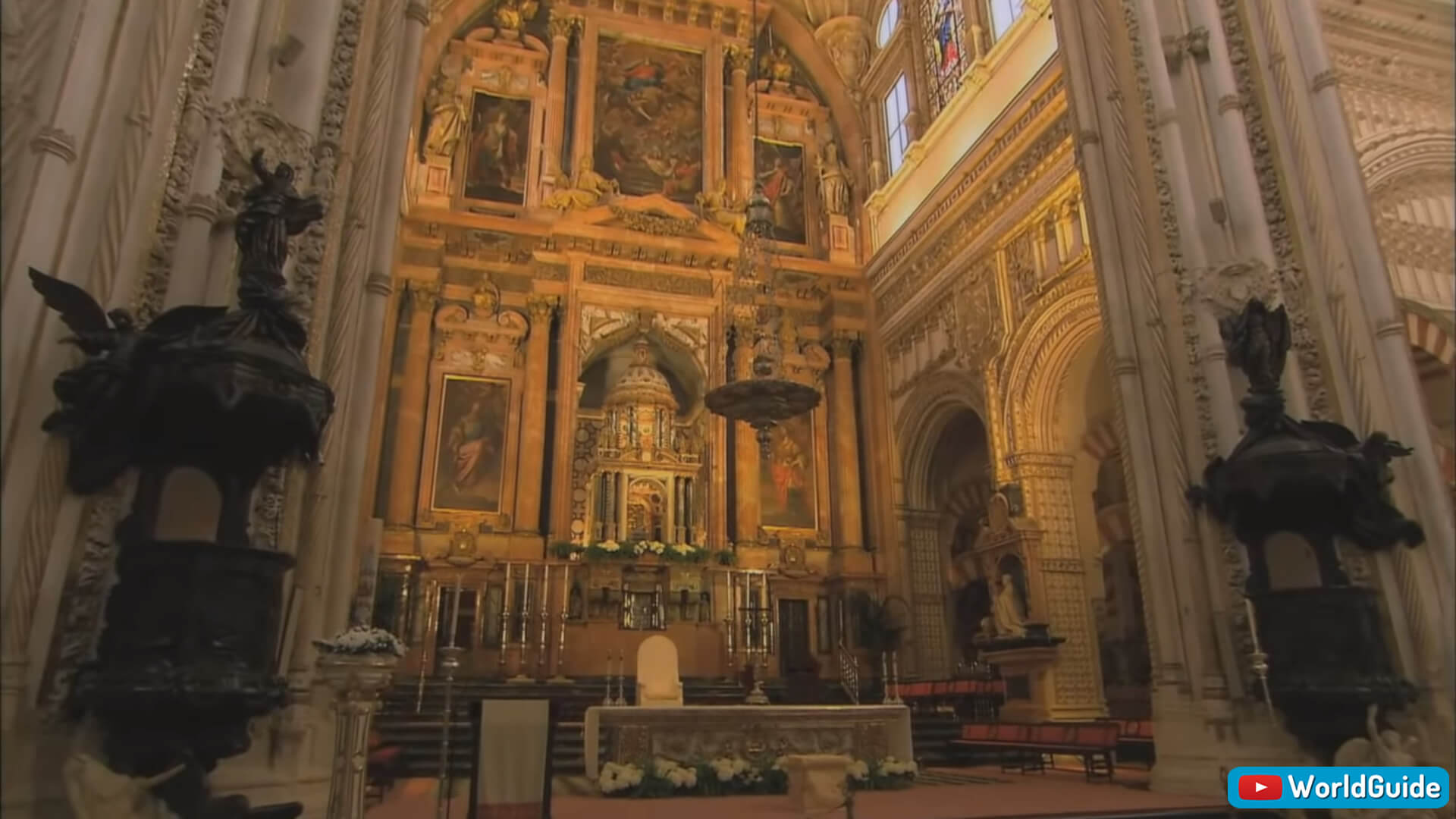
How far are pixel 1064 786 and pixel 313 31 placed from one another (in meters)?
8.98

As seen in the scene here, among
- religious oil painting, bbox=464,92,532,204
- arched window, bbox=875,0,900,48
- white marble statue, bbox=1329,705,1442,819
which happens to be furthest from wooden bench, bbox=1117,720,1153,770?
religious oil painting, bbox=464,92,532,204

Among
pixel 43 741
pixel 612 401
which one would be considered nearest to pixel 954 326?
pixel 612 401

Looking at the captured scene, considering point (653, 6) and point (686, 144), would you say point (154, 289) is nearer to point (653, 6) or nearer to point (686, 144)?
point (686, 144)

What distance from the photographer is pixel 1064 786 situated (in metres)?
8.38

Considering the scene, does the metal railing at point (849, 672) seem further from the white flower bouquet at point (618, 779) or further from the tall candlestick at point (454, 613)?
the white flower bouquet at point (618, 779)

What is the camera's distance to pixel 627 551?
1584 centimetres

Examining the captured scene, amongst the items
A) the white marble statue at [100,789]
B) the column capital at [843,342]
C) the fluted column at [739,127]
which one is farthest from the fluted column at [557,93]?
the white marble statue at [100,789]

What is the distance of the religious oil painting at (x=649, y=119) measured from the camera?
19.0 metres

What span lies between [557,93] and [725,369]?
22.5 ft

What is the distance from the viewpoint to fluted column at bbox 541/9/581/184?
1842cm

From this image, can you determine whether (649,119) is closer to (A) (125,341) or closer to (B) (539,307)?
(B) (539,307)

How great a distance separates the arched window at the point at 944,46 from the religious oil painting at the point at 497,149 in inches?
322

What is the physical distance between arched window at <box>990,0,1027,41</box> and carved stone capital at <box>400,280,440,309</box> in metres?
10.8

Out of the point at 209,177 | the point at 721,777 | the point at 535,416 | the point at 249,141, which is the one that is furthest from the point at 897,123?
the point at 209,177
